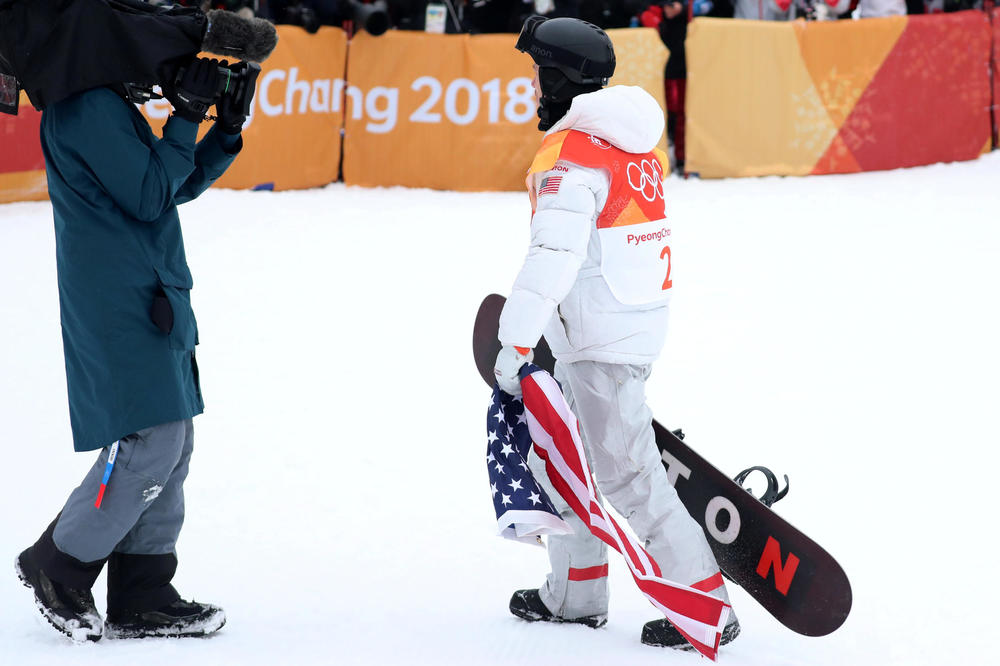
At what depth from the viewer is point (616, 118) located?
9.73 ft

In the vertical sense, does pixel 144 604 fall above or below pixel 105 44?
below

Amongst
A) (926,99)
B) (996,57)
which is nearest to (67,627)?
(926,99)

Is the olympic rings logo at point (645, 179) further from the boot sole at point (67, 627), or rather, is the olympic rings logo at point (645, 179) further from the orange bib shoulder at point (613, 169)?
the boot sole at point (67, 627)

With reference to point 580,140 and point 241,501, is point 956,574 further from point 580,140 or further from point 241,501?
point 241,501

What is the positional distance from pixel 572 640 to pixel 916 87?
7834mm

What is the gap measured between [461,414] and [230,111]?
242cm

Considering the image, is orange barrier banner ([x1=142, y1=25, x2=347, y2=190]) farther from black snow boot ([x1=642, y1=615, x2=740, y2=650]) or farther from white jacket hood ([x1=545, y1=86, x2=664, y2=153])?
black snow boot ([x1=642, y1=615, x2=740, y2=650])

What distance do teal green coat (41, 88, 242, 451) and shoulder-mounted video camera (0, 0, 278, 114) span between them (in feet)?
0.19

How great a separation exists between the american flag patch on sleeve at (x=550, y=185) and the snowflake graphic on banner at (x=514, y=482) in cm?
58

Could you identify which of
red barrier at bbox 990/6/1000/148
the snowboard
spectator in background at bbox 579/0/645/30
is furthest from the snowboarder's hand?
red barrier at bbox 990/6/1000/148

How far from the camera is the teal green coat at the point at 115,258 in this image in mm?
2566

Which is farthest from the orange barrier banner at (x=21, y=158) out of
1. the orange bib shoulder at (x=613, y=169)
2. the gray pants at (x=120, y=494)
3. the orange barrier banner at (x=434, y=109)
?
the orange bib shoulder at (x=613, y=169)

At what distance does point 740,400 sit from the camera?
16.9 feet

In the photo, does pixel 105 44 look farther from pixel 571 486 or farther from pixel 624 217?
pixel 571 486
